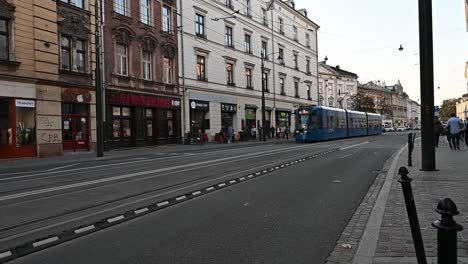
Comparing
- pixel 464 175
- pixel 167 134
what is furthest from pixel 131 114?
pixel 464 175

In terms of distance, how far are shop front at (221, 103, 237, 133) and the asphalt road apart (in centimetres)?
2898

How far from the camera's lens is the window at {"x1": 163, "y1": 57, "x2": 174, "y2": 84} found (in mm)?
34250

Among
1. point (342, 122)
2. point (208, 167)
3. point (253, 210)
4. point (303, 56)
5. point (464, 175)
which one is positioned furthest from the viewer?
point (303, 56)

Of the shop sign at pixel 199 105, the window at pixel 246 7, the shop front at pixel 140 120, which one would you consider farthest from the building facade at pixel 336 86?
the shop front at pixel 140 120

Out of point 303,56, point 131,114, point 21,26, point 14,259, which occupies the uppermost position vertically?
point 303,56

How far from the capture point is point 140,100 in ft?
102

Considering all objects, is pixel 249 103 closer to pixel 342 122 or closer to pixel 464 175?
pixel 342 122

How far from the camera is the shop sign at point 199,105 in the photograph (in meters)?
36.9

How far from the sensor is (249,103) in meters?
46.7

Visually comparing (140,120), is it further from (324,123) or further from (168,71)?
(324,123)

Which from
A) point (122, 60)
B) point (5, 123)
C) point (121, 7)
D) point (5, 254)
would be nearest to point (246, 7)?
point (121, 7)

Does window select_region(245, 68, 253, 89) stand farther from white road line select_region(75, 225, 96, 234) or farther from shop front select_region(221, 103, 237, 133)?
white road line select_region(75, 225, 96, 234)

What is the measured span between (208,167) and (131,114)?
1689 cm

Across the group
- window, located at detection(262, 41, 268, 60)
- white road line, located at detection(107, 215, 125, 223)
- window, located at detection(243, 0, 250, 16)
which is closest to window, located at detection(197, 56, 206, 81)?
window, located at detection(243, 0, 250, 16)
